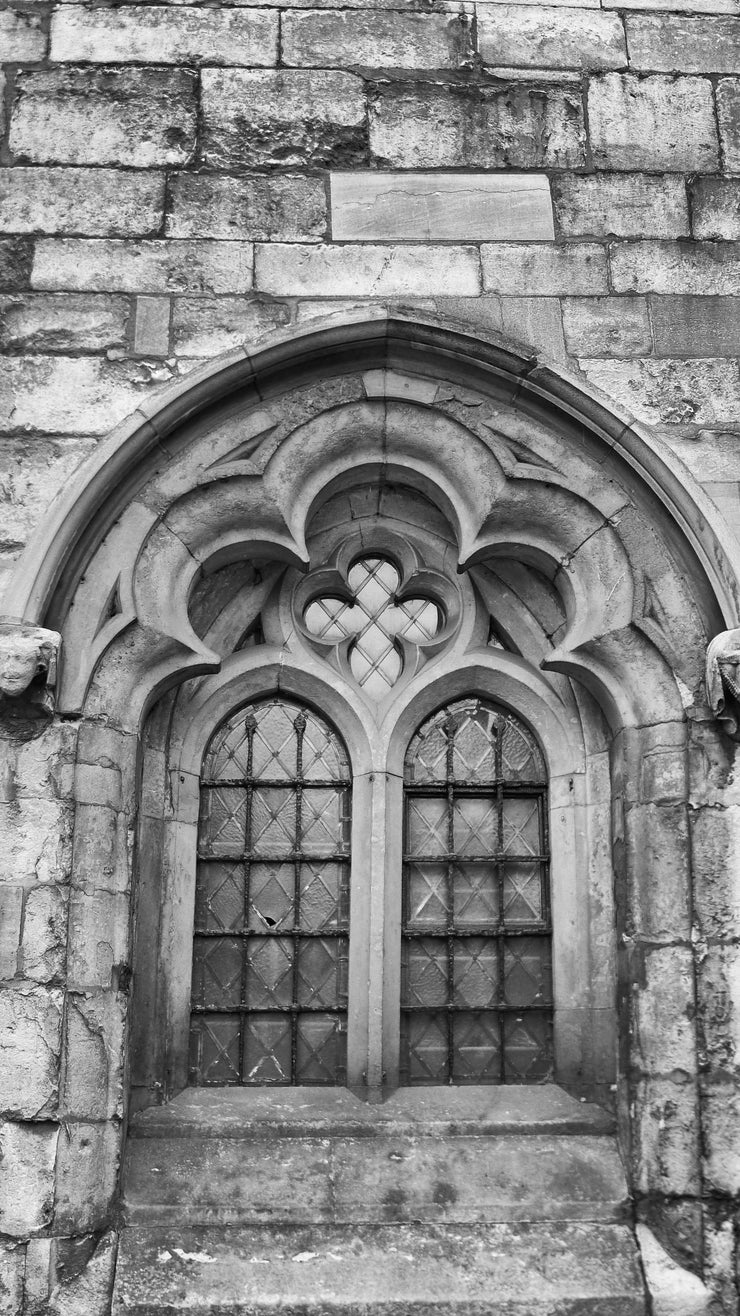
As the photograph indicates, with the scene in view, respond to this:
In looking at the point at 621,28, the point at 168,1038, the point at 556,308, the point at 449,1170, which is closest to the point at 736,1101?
the point at 449,1170

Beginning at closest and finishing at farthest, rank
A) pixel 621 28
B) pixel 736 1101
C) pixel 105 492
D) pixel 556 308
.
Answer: pixel 736 1101, pixel 105 492, pixel 556 308, pixel 621 28

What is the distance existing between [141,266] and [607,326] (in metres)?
1.59

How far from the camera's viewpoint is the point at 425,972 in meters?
4.64

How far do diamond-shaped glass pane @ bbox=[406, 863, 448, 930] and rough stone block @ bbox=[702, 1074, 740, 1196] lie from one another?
3.40 feet

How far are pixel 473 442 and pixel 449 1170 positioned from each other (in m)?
2.34

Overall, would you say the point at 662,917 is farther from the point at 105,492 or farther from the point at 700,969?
the point at 105,492

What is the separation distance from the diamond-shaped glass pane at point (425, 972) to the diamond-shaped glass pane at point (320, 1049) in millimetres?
256

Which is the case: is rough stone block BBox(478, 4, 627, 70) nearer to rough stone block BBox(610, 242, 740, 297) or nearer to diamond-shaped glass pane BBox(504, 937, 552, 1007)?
rough stone block BBox(610, 242, 740, 297)

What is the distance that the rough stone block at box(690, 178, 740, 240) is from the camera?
4.85 meters

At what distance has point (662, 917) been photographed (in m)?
4.25

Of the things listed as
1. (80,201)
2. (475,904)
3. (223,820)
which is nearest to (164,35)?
(80,201)

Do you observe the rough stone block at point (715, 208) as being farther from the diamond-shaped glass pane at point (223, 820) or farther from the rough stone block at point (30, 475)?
the diamond-shaped glass pane at point (223, 820)

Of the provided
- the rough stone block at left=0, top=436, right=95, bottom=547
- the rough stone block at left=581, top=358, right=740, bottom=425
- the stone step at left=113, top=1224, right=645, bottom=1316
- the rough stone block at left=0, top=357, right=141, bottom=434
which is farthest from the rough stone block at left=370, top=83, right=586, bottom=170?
the stone step at left=113, top=1224, right=645, bottom=1316

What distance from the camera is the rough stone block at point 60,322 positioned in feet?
15.0
